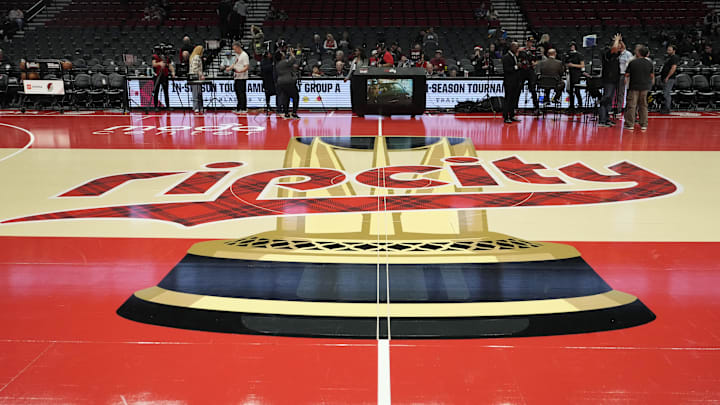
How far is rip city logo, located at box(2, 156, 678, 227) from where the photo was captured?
496 centimetres

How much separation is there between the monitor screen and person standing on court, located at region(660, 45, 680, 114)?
218 inches

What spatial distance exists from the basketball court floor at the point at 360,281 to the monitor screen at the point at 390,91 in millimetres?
5170

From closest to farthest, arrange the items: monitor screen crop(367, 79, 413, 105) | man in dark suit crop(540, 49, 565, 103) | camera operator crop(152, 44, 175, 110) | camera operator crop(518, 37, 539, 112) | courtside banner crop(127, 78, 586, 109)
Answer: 1. man in dark suit crop(540, 49, 565, 103)
2. camera operator crop(518, 37, 539, 112)
3. monitor screen crop(367, 79, 413, 105)
4. camera operator crop(152, 44, 175, 110)
5. courtside banner crop(127, 78, 586, 109)

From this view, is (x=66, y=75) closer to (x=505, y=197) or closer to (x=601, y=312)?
(x=505, y=197)

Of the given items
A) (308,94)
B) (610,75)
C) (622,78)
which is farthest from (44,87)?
(622,78)

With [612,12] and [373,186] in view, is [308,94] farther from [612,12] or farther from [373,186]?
[612,12]

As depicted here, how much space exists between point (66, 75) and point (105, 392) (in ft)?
49.7

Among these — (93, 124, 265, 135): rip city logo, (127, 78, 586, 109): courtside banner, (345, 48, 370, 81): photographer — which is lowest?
(93, 124, 265, 135): rip city logo

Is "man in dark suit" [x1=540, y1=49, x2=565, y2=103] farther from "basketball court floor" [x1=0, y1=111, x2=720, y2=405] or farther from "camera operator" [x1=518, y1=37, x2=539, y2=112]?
"basketball court floor" [x1=0, y1=111, x2=720, y2=405]

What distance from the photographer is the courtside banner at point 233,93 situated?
13430 mm

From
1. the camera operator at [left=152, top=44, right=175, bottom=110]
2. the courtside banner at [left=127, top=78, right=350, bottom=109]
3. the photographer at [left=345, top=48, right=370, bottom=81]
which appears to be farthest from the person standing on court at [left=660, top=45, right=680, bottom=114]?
the camera operator at [left=152, top=44, right=175, bottom=110]

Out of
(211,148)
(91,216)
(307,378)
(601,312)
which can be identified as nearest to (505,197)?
(601,312)

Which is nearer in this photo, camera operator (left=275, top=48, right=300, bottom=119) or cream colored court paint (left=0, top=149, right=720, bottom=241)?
cream colored court paint (left=0, top=149, right=720, bottom=241)

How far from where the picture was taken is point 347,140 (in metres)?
8.88
